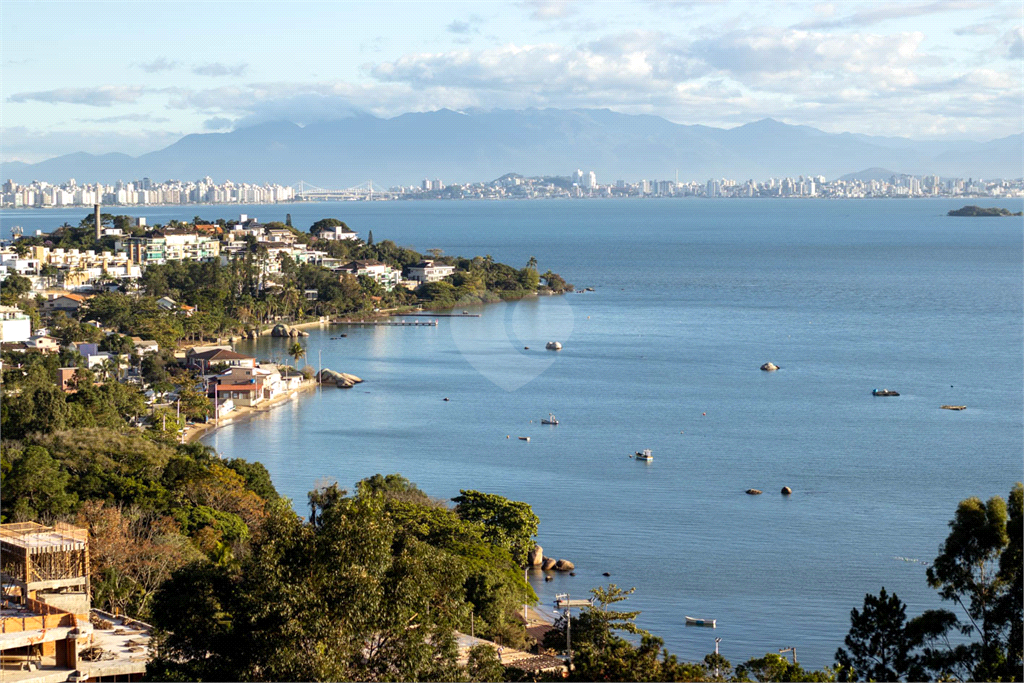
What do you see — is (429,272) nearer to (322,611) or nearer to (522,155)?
(322,611)

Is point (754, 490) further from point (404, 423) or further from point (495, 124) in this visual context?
point (495, 124)

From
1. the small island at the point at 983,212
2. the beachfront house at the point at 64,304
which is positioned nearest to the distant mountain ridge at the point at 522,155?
the small island at the point at 983,212

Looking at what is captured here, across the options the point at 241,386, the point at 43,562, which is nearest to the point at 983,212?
the point at 241,386

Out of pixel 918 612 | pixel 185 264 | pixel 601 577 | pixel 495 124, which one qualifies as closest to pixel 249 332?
pixel 185 264

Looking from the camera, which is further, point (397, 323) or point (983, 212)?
point (983, 212)

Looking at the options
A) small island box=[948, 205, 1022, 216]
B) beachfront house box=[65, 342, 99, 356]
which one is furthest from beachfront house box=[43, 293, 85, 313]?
small island box=[948, 205, 1022, 216]

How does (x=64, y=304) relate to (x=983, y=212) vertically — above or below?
below

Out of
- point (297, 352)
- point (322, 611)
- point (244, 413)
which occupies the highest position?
point (322, 611)

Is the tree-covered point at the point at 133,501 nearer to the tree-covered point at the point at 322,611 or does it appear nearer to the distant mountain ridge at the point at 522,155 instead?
the tree-covered point at the point at 322,611
